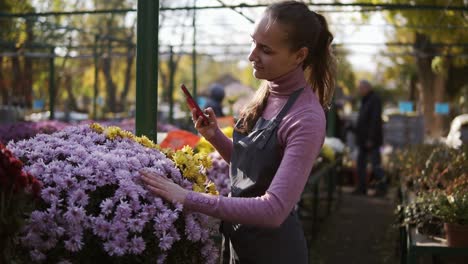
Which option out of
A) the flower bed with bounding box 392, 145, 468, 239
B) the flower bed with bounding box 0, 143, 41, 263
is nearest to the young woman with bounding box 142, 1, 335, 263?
the flower bed with bounding box 0, 143, 41, 263

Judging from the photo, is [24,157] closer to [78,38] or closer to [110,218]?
[110,218]

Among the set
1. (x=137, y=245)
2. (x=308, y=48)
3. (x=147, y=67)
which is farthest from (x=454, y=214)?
(x=137, y=245)

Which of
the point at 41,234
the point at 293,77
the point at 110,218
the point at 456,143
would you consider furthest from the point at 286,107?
the point at 456,143

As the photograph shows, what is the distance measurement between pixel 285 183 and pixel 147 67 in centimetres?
115

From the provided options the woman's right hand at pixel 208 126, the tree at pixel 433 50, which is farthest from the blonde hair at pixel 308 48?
the tree at pixel 433 50

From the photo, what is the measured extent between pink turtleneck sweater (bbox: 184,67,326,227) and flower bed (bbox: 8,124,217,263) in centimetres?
11

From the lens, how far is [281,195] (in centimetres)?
178

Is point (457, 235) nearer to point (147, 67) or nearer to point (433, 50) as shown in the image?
point (147, 67)

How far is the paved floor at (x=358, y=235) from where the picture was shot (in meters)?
6.55

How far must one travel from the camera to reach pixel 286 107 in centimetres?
198

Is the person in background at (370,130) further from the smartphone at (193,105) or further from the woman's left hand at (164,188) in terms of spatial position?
the woman's left hand at (164,188)

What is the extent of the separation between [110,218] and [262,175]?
0.45 metres

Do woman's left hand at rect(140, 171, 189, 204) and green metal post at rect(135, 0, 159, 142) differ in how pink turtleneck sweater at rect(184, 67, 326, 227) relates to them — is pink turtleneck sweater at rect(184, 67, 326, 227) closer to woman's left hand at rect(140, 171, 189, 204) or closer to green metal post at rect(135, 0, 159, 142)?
woman's left hand at rect(140, 171, 189, 204)

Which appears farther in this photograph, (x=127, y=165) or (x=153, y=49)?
(x=153, y=49)
